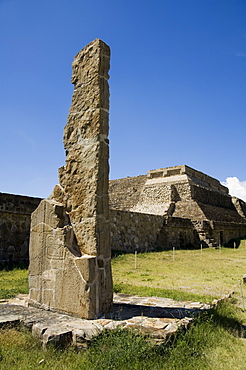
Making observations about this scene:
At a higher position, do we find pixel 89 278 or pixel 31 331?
pixel 89 278

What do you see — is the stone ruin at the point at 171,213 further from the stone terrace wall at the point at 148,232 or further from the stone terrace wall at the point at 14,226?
the stone terrace wall at the point at 14,226

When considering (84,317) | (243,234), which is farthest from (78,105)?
(243,234)

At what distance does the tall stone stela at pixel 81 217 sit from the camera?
4.12 metres

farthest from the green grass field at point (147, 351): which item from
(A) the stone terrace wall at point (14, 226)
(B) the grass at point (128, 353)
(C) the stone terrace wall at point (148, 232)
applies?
(C) the stone terrace wall at point (148, 232)

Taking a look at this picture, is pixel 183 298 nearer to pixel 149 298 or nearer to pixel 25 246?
pixel 149 298

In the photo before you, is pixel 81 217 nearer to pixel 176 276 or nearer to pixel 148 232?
pixel 176 276

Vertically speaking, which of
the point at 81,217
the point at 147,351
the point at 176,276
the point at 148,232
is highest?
the point at 81,217

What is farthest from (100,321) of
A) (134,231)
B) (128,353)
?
(134,231)

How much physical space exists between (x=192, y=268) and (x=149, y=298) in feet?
18.2

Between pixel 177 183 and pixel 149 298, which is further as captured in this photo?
pixel 177 183

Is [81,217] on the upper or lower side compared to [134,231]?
upper

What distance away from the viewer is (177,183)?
22.9 meters

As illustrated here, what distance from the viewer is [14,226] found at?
31.5ft

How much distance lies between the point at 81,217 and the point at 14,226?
19.4ft
